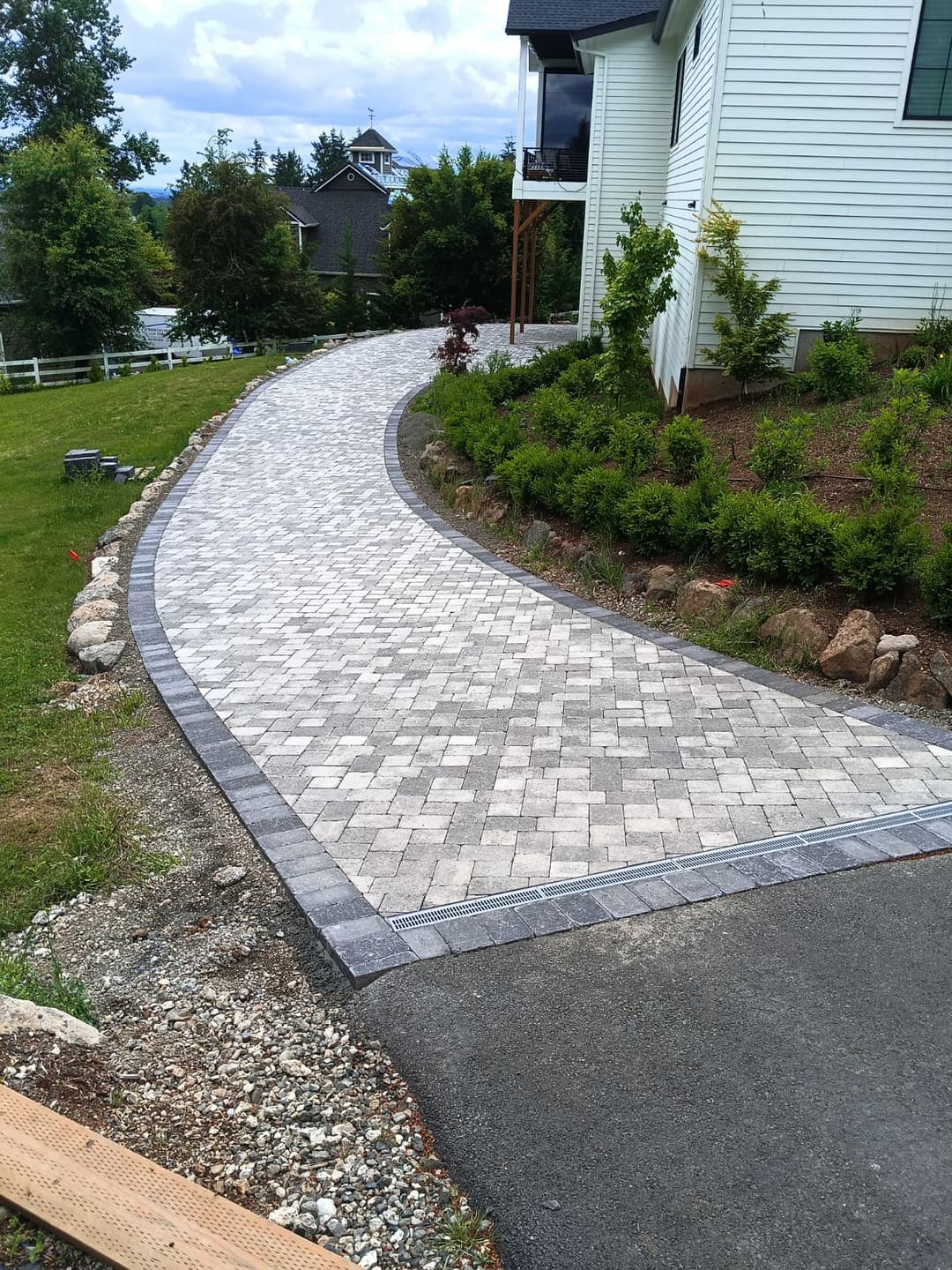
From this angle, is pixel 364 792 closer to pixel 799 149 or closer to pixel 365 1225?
pixel 365 1225

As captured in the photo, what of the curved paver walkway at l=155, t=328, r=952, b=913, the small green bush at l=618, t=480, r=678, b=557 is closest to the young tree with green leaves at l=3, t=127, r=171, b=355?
the curved paver walkway at l=155, t=328, r=952, b=913

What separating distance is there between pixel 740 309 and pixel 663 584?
461cm

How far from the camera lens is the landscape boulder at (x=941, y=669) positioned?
5391 mm

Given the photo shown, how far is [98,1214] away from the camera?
235cm

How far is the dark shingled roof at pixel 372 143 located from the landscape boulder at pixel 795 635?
77232mm

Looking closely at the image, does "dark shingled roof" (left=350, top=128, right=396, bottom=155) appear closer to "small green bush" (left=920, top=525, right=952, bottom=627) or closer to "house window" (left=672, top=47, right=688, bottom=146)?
"house window" (left=672, top=47, right=688, bottom=146)

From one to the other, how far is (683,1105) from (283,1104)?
47.4 inches

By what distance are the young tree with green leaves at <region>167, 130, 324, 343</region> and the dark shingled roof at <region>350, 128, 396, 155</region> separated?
51234 mm

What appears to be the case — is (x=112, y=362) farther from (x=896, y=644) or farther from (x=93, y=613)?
(x=896, y=644)

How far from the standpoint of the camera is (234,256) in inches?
1022

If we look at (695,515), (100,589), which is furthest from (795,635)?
(100,589)

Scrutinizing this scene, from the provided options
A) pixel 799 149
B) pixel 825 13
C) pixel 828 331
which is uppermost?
pixel 825 13

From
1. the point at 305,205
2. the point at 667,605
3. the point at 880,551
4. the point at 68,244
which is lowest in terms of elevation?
the point at 667,605

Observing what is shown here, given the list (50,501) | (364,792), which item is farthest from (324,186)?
(364,792)
